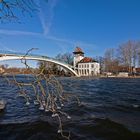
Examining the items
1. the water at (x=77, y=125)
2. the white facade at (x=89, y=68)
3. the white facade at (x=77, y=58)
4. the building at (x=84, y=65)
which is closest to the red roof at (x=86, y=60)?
the building at (x=84, y=65)

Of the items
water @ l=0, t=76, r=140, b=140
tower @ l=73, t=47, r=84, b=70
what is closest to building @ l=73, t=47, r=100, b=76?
tower @ l=73, t=47, r=84, b=70

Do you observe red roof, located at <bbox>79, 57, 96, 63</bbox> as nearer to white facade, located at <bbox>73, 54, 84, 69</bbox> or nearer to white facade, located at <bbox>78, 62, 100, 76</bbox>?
white facade, located at <bbox>78, 62, 100, 76</bbox>

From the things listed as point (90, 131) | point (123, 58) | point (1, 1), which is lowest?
point (90, 131)

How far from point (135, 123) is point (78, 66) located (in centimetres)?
9339

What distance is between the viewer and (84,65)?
100 metres

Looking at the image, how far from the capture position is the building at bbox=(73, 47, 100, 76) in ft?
319

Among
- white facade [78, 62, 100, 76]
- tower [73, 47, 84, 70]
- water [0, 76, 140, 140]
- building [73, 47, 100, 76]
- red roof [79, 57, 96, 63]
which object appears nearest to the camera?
water [0, 76, 140, 140]

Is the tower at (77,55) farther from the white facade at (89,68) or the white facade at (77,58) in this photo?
the white facade at (89,68)

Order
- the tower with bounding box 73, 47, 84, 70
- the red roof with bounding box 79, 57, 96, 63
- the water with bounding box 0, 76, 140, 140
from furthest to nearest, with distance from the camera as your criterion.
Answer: the tower with bounding box 73, 47, 84, 70 → the red roof with bounding box 79, 57, 96, 63 → the water with bounding box 0, 76, 140, 140

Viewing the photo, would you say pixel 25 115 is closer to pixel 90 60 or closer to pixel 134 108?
pixel 134 108

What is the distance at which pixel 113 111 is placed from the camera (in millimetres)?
10992

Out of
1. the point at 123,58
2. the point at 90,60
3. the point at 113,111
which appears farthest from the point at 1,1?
the point at 90,60

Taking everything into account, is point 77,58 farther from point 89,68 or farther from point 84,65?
point 89,68

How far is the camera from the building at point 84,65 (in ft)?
319
